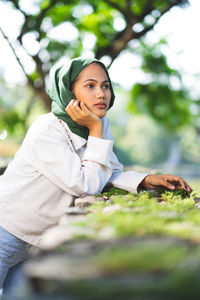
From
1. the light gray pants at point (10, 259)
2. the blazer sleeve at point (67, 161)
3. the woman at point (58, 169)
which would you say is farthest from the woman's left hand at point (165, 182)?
the light gray pants at point (10, 259)

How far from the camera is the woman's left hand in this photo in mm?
2703

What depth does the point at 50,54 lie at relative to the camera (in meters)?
11.2

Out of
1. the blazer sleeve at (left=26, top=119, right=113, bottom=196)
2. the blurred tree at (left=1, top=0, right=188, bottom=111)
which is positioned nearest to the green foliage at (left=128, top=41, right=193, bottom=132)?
the blurred tree at (left=1, top=0, right=188, bottom=111)

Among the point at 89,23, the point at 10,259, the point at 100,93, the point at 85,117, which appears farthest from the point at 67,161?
the point at 89,23

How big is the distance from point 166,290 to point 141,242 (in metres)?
0.25

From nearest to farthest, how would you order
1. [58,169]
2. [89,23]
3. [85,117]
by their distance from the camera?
[58,169] → [85,117] → [89,23]

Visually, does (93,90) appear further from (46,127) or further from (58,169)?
(58,169)

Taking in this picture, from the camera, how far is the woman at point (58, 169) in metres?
2.35

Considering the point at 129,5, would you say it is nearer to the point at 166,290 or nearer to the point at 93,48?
the point at 93,48

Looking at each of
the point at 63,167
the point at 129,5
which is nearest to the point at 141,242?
the point at 63,167

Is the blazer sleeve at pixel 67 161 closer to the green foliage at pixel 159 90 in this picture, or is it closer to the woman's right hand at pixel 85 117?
the woman's right hand at pixel 85 117

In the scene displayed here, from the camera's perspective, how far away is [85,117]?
2557 millimetres

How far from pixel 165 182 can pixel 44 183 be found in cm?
93

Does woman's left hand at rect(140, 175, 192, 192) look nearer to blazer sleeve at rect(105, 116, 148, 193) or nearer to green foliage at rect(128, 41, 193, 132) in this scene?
blazer sleeve at rect(105, 116, 148, 193)
